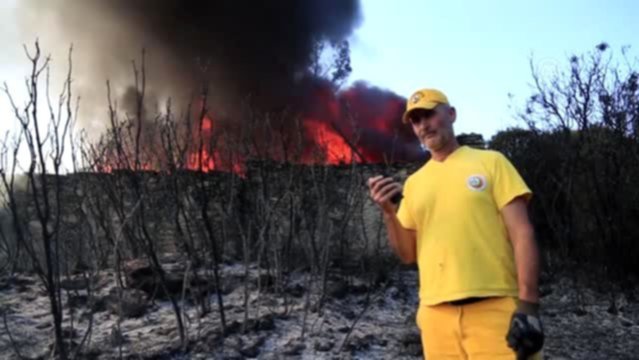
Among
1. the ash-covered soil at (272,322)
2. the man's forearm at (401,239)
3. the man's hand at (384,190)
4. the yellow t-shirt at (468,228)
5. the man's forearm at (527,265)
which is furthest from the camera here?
the ash-covered soil at (272,322)

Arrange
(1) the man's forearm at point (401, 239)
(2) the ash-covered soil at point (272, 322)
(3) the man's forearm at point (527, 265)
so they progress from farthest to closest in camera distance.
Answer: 1. (2) the ash-covered soil at point (272, 322)
2. (1) the man's forearm at point (401, 239)
3. (3) the man's forearm at point (527, 265)

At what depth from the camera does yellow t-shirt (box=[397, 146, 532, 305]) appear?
242cm

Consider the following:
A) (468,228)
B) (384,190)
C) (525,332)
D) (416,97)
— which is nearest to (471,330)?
(525,332)

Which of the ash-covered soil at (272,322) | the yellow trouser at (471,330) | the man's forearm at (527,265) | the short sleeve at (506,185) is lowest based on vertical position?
the ash-covered soil at (272,322)

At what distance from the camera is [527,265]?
2.34 m

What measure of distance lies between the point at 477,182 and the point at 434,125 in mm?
295

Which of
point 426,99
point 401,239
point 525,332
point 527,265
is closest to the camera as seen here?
point 525,332

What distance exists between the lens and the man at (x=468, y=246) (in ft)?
7.70

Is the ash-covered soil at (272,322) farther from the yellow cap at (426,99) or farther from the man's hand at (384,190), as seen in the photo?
the yellow cap at (426,99)

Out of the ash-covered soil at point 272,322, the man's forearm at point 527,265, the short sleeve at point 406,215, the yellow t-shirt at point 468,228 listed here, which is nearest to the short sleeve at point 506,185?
the yellow t-shirt at point 468,228

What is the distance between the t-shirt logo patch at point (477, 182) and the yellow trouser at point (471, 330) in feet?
1.33

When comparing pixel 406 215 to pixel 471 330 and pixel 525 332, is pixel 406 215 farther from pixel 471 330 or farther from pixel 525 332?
pixel 525 332

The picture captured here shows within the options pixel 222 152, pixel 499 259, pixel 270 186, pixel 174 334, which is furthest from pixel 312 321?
pixel 499 259

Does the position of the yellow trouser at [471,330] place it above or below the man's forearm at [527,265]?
below
